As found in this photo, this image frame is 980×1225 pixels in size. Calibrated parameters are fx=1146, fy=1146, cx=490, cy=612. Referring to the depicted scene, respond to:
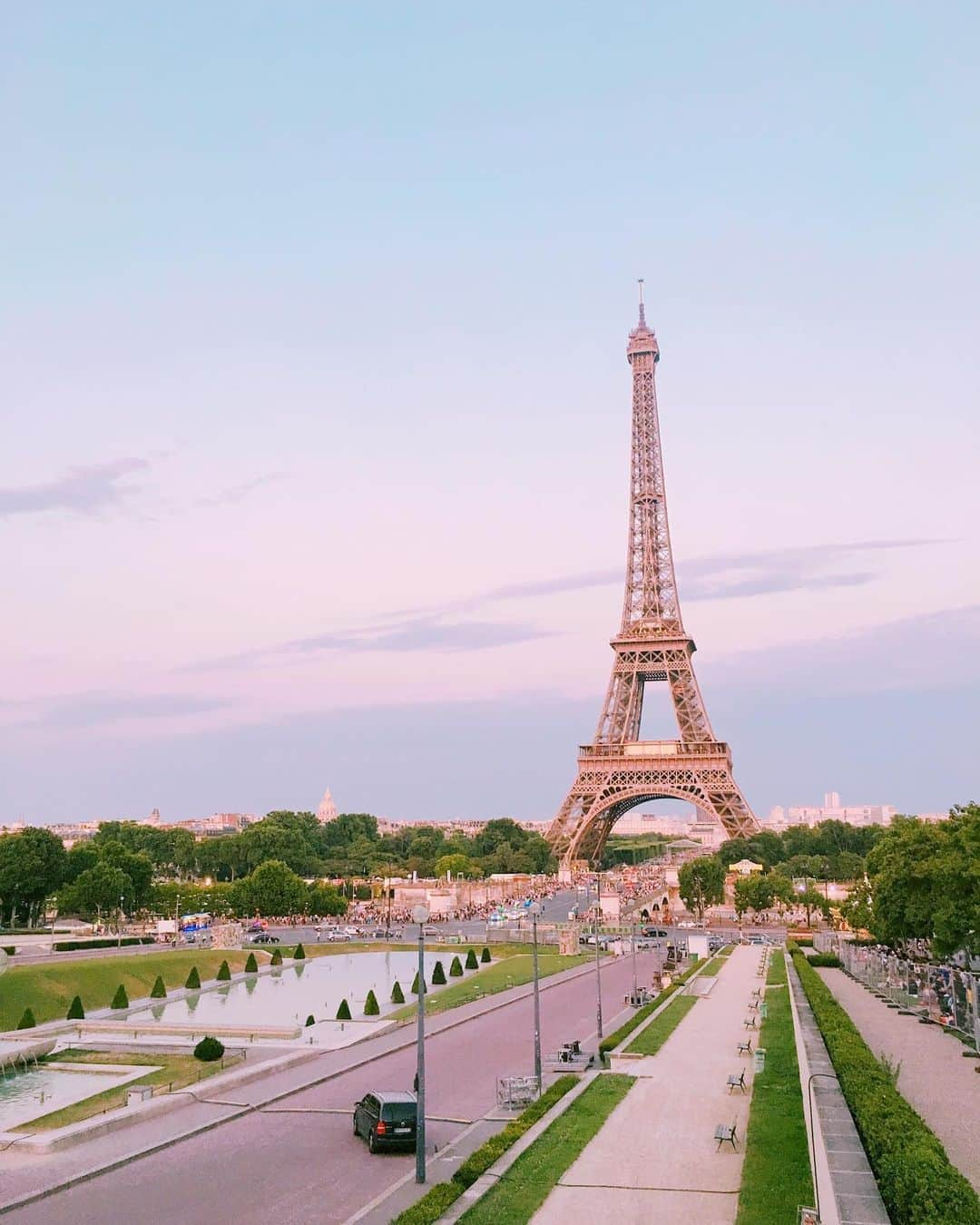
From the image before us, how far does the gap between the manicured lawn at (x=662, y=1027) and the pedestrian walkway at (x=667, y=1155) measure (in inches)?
23.3

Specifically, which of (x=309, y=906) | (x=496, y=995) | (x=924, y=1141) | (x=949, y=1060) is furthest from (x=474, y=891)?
(x=924, y=1141)

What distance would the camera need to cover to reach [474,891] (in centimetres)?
11388

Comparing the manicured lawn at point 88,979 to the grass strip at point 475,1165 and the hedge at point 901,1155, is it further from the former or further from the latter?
the hedge at point 901,1155

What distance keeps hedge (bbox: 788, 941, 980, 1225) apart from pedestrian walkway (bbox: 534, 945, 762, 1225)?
2366 millimetres

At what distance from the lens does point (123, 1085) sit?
29719 mm

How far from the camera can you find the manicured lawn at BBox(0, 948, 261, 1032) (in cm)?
4488

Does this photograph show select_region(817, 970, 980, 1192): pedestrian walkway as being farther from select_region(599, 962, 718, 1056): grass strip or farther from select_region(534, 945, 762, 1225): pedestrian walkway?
select_region(599, 962, 718, 1056): grass strip

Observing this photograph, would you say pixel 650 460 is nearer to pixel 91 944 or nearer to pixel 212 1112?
pixel 91 944

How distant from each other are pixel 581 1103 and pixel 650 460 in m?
97.4

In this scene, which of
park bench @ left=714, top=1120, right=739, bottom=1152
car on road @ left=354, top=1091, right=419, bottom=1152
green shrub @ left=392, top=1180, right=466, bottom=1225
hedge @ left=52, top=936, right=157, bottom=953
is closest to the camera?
green shrub @ left=392, top=1180, right=466, bottom=1225

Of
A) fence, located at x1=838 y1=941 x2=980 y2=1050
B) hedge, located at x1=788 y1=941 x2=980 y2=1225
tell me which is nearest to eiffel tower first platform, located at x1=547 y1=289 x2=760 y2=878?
fence, located at x1=838 y1=941 x2=980 y2=1050

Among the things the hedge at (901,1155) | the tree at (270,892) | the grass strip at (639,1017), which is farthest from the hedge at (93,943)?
the hedge at (901,1155)

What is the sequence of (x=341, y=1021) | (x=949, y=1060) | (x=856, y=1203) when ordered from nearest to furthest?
(x=856, y=1203), (x=949, y=1060), (x=341, y=1021)

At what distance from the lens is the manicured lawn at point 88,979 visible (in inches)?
1767
